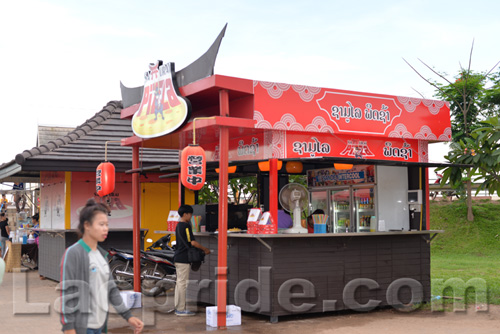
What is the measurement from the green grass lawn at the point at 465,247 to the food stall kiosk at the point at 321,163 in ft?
8.07

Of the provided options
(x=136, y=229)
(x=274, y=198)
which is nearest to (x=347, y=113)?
(x=274, y=198)

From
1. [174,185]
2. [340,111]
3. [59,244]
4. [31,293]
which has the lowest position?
[31,293]

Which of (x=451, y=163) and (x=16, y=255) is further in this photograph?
(x=16, y=255)

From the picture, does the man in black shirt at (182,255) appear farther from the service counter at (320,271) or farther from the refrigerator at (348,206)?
the refrigerator at (348,206)

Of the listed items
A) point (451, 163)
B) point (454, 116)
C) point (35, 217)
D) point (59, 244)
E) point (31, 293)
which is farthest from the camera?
point (454, 116)

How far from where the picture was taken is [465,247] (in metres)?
21.6

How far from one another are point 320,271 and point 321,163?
71.8 inches

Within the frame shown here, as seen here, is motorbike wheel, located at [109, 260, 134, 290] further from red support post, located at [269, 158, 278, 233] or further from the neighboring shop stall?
red support post, located at [269, 158, 278, 233]

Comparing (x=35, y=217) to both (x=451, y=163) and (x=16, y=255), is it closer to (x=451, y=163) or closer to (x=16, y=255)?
(x=16, y=255)

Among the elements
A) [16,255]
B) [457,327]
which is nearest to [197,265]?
[457,327]

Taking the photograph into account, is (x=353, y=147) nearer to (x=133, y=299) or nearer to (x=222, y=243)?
(x=222, y=243)

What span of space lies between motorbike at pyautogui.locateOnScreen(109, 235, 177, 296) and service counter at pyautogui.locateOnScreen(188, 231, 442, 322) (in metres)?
1.59

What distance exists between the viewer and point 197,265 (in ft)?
31.2

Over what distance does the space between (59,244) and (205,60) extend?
7.54 m
